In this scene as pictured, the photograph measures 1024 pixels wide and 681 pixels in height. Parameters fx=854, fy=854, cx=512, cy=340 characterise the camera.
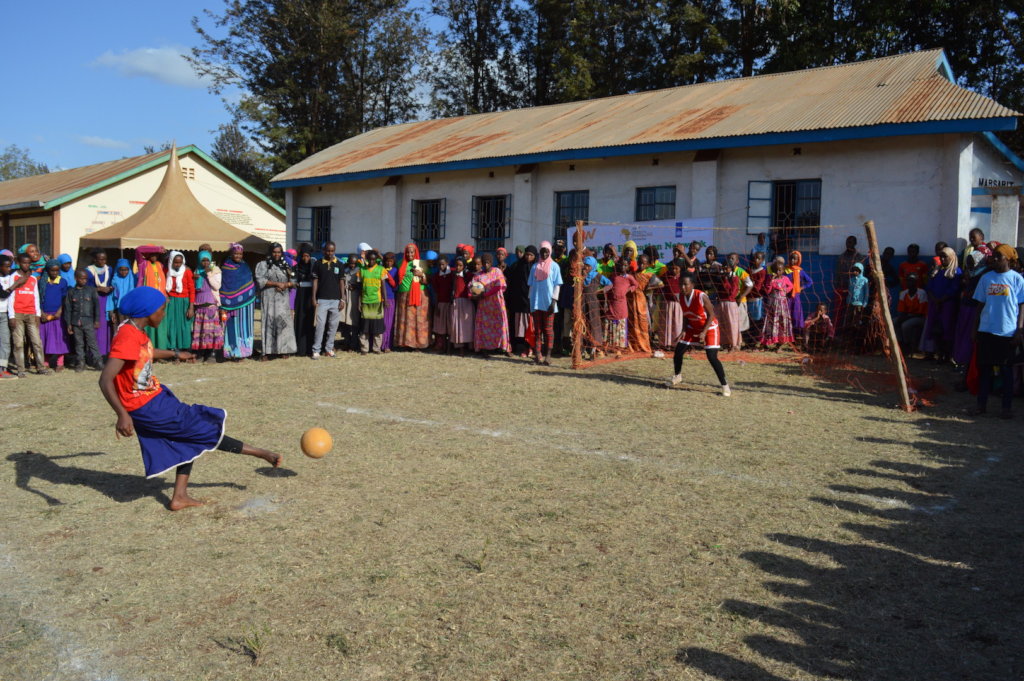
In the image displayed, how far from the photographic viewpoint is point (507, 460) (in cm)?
689

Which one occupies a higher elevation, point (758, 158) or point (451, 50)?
point (451, 50)

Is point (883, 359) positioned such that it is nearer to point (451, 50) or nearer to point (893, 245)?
point (893, 245)

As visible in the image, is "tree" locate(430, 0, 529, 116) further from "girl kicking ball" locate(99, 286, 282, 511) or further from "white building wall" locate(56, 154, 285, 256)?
"girl kicking ball" locate(99, 286, 282, 511)

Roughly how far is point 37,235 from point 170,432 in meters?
26.7

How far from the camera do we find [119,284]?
13.0 m

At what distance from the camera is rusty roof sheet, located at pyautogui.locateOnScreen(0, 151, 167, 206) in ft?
89.4

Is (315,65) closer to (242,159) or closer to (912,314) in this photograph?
(242,159)

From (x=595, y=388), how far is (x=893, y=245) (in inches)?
283

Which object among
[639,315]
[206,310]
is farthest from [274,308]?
[639,315]

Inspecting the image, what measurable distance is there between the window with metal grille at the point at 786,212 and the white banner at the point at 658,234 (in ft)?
2.86

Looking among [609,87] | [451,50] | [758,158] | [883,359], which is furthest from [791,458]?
[451,50]

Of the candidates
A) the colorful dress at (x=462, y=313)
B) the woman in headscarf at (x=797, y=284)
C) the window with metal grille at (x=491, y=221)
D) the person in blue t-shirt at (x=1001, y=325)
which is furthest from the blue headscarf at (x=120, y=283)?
the person in blue t-shirt at (x=1001, y=325)

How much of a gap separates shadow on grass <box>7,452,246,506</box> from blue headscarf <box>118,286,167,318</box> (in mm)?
1304

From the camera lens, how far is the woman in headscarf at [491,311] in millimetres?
13883
